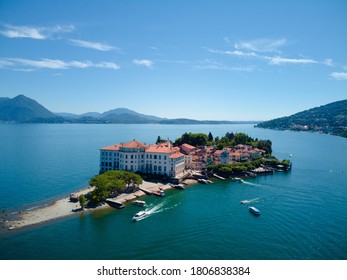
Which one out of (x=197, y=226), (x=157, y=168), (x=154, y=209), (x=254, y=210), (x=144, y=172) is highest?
(x=157, y=168)

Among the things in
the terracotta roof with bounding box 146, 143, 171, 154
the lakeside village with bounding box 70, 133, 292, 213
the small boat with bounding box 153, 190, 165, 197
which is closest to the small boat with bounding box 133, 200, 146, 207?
the lakeside village with bounding box 70, 133, 292, 213

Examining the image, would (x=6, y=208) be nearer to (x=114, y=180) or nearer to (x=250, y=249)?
(x=114, y=180)

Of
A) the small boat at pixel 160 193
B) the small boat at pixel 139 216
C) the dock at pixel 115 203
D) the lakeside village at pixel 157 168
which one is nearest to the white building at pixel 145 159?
the lakeside village at pixel 157 168

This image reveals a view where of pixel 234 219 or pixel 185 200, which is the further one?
pixel 185 200

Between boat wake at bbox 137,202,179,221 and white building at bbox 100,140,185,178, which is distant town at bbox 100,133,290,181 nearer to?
white building at bbox 100,140,185,178

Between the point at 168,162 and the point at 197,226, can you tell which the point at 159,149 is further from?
the point at 197,226

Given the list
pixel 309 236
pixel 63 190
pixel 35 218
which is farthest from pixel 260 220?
pixel 63 190

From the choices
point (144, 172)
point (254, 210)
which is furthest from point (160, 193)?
point (254, 210)
